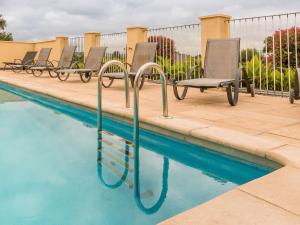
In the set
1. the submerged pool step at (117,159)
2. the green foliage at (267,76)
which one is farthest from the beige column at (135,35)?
the submerged pool step at (117,159)

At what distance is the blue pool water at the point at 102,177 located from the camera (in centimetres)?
227

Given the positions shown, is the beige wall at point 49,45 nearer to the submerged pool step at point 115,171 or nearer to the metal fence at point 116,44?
the metal fence at point 116,44

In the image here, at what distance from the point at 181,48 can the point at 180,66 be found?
689 millimetres

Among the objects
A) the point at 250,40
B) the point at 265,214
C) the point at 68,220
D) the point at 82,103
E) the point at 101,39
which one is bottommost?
the point at 68,220

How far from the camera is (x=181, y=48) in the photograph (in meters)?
8.78

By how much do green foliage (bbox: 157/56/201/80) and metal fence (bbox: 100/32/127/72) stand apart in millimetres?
1789

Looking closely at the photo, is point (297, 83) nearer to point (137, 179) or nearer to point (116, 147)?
point (116, 147)

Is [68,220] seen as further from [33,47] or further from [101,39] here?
[33,47]

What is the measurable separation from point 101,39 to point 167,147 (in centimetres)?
1004

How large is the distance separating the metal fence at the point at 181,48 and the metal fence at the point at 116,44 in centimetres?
138

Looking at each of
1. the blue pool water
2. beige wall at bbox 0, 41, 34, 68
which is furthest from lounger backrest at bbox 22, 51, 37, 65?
the blue pool water

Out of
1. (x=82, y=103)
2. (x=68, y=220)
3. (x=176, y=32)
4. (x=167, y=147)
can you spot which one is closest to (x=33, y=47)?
(x=176, y=32)

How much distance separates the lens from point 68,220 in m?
2.16

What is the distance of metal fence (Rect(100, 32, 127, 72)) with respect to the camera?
11.2 metres
